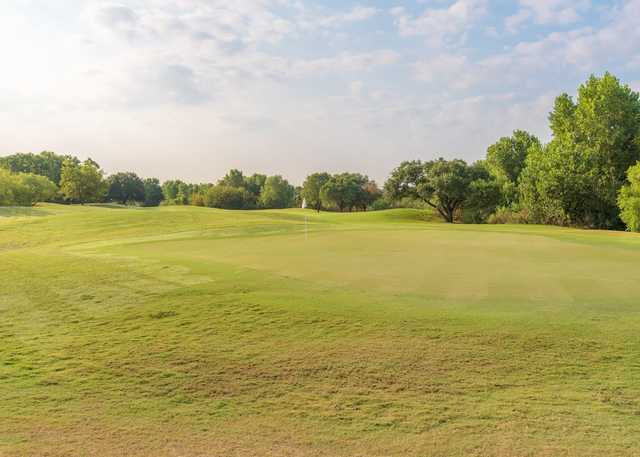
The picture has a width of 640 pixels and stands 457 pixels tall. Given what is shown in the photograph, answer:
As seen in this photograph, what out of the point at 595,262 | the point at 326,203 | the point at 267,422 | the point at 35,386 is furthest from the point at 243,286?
the point at 326,203

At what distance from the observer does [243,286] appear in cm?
1017

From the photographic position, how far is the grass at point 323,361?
4.48 m

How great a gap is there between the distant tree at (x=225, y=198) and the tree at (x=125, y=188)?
24675mm

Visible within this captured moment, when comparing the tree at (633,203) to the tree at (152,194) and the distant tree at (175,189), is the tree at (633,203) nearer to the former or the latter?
the tree at (152,194)

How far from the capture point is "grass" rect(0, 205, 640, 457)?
448cm

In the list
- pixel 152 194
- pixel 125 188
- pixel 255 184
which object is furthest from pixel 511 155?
pixel 152 194

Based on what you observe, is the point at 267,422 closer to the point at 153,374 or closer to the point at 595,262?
the point at 153,374

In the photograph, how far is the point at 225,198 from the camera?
99.4 meters

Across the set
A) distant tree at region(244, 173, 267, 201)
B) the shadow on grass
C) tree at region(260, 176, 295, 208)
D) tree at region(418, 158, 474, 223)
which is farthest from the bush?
distant tree at region(244, 173, 267, 201)

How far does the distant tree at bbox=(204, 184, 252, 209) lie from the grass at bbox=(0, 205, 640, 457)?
87.5 meters

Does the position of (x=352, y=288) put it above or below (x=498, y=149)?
below

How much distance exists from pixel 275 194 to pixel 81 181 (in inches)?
1720

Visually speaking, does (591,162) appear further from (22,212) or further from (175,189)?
(175,189)

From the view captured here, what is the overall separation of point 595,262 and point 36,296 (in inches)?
577
